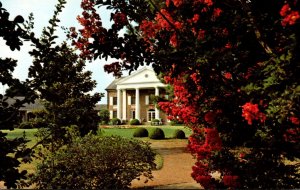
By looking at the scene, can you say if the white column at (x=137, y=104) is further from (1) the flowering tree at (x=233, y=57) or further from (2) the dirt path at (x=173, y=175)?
(1) the flowering tree at (x=233, y=57)

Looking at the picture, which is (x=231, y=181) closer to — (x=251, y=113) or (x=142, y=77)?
(x=251, y=113)

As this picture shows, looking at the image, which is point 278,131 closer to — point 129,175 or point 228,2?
point 228,2

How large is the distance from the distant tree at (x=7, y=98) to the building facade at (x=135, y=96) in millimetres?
63789

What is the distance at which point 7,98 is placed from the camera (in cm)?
302

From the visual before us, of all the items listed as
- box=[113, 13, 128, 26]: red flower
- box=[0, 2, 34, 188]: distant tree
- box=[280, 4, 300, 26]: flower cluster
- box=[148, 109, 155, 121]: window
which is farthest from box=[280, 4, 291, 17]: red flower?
box=[148, 109, 155, 121]: window

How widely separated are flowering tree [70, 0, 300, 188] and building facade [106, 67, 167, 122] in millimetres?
62178

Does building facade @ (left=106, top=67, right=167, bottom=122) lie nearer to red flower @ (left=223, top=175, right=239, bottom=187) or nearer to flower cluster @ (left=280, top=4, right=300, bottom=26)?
red flower @ (left=223, top=175, right=239, bottom=187)

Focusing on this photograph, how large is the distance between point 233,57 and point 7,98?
2.46 metres

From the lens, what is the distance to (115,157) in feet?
33.2

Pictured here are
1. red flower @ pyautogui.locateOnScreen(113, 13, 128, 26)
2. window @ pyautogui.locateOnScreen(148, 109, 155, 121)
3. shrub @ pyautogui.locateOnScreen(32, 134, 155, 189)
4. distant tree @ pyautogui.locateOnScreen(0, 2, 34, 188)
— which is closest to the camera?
distant tree @ pyautogui.locateOnScreen(0, 2, 34, 188)

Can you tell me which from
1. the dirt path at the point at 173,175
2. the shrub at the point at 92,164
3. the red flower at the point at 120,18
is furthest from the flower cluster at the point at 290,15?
the dirt path at the point at 173,175

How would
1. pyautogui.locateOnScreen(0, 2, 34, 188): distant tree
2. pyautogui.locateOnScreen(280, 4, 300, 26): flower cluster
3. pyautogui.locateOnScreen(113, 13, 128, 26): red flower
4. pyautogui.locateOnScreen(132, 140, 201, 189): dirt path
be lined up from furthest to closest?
1. pyautogui.locateOnScreen(132, 140, 201, 189): dirt path
2. pyautogui.locateOnScreen(113, 13, 128, 26): red flower
3. pyautogui.locateOnScreen(280, 4, 300, 26): flower cluster
4. pyautogui.locateOnScreen(0, 2, 34, 188): distant tree

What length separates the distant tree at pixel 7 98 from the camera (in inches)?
108

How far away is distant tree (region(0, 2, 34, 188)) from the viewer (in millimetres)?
2746
